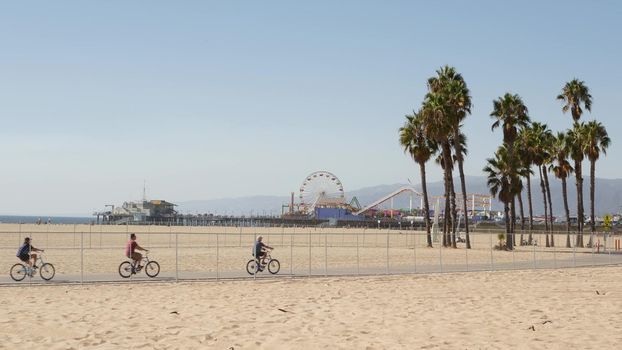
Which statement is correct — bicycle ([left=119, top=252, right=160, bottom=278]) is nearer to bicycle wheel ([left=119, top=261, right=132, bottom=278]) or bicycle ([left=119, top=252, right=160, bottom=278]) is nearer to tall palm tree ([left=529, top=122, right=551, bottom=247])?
bicycle wheel ([left=119, top=261, right=132, bottom=278])

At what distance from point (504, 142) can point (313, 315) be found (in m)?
51.3

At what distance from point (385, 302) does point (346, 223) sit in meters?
173

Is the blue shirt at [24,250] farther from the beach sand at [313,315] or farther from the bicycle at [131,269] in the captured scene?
the bicycle at [131,269]

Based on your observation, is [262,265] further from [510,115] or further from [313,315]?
[510,115]

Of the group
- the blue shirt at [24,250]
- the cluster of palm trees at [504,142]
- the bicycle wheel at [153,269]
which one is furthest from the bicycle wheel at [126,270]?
the cluster of palm trees at [504,142]

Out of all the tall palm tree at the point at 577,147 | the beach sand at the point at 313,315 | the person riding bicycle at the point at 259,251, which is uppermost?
the tall palm tree at the point at 577,147

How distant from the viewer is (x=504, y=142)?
64.8m

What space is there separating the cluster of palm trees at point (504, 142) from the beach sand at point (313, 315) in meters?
34.9

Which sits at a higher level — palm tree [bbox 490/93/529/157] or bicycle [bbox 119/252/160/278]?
palm tree [bbox 490/93/529/157]

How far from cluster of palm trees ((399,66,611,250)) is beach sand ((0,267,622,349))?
34.9m

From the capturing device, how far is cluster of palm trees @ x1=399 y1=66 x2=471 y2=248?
2379 inches

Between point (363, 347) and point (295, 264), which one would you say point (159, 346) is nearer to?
point (363, 347)

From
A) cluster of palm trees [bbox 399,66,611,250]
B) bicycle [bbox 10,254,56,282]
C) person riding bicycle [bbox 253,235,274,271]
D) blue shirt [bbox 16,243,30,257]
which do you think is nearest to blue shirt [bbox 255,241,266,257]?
person riding bicycle [bbox 253,235,274,271]

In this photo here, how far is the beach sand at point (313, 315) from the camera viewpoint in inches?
546
